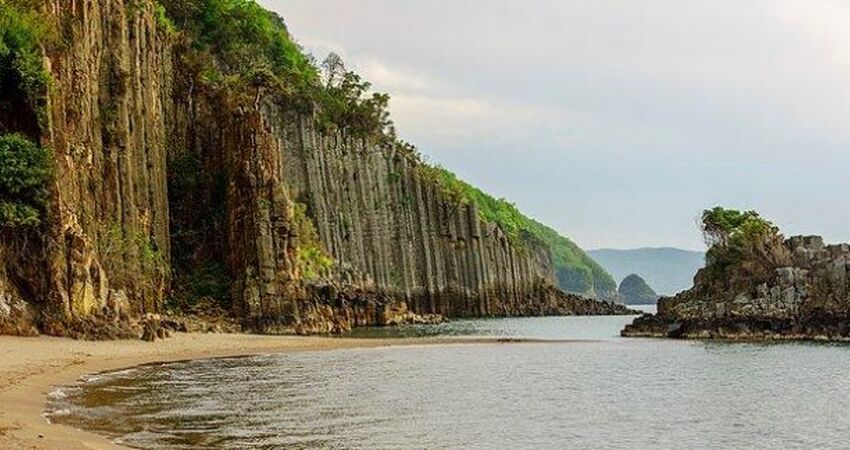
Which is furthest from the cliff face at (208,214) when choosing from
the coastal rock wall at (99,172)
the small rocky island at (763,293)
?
the small rocky island at (763,293)

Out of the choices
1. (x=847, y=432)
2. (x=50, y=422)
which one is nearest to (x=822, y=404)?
(x=847, y=432)

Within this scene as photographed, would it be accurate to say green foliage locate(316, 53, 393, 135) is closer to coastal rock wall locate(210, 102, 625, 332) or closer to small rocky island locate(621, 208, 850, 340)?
coastal rock wall locate(210, 102, 625, 332)

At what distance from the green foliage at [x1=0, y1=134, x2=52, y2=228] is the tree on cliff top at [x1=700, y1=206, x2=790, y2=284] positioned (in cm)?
5099

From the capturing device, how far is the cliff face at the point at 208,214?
5369cm

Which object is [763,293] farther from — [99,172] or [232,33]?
[232,33]

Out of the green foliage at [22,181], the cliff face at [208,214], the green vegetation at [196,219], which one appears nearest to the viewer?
the green foliage at [22,181]

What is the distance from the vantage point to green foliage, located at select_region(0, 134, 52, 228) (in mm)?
50438

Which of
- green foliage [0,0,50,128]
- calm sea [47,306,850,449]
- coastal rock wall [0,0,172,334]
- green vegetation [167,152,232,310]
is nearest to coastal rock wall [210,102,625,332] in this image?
A: green vegetation [167,152,232,310]

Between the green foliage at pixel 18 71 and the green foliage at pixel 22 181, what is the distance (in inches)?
90.5

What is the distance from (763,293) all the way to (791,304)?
2.08 m

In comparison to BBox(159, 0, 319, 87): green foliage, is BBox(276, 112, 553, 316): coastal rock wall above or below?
below

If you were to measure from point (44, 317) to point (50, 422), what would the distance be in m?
27.5

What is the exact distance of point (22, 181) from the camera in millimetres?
51031

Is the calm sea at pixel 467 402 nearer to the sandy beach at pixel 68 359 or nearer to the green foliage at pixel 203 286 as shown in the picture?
the sandy beach at pixel 68 359
